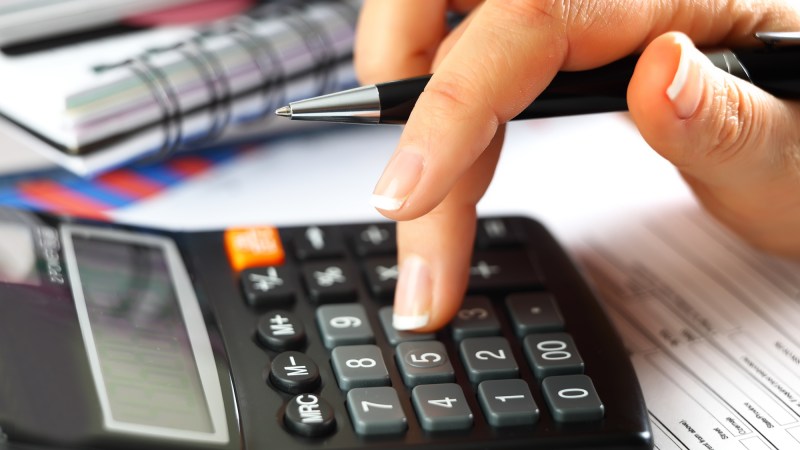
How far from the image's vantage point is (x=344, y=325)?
0.42 metres

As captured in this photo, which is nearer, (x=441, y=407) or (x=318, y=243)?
(x=441, y=407)

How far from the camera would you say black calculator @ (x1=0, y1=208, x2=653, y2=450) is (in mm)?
354

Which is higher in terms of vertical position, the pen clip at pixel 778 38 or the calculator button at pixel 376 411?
the pen clip at pixel 778 38

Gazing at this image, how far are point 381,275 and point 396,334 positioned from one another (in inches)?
1.8

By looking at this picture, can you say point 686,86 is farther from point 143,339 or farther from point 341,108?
point 143,339

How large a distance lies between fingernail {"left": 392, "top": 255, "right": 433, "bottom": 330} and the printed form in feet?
0.33

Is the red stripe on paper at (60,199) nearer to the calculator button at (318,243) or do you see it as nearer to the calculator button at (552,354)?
the calculator button at (318,243)

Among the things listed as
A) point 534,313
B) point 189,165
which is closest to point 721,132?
point 534,313

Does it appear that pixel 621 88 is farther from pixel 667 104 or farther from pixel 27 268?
pixel 27 268

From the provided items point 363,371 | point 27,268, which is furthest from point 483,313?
point 27,268

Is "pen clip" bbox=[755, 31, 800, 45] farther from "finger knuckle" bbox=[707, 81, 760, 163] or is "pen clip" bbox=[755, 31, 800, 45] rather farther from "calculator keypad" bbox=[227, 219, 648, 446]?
"calculator keypad" bbox=[227, 219, 648, 446]

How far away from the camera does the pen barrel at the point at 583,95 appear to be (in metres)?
0.41

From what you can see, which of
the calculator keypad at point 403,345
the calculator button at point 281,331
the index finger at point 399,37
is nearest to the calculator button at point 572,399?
the calculator keypad at point 403,345

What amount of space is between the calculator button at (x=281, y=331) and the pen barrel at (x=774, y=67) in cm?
22
